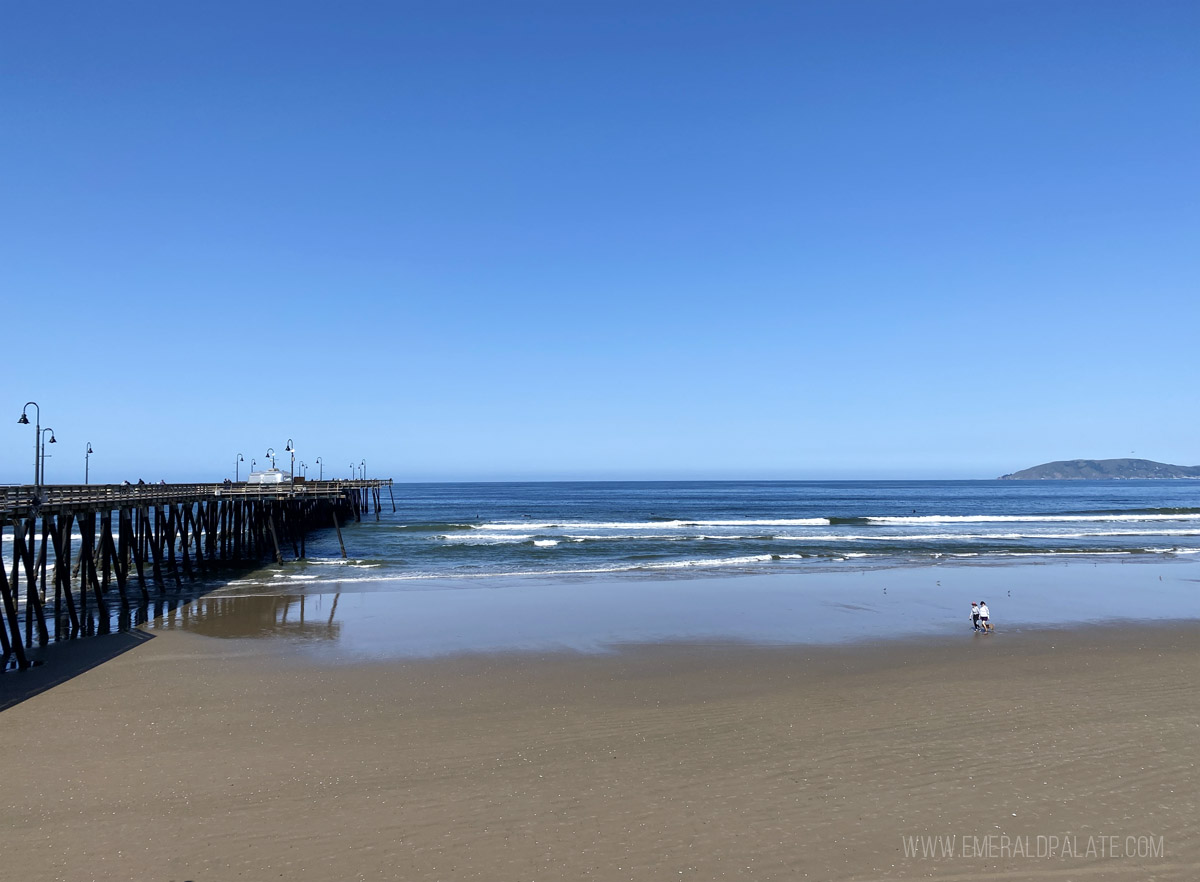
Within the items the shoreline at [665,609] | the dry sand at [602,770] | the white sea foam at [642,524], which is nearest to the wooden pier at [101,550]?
the shoreline at [665,609]

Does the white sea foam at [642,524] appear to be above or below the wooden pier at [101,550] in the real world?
below

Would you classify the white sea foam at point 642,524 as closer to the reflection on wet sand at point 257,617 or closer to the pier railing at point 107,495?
the pier railing at point 107,495

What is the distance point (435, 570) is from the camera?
29891 mm

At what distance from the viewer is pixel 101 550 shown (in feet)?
84.1

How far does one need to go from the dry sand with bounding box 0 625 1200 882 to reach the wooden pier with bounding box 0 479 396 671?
388 centimetres

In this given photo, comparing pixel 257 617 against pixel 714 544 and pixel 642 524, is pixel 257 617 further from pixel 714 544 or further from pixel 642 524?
pixel 642 524

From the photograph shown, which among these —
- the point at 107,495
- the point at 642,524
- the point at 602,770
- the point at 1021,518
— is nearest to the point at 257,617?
the point at 107,495

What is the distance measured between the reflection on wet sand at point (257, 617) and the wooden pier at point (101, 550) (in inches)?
67.0

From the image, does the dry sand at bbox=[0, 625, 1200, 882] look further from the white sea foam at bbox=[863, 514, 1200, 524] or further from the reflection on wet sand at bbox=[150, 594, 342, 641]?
the white sea foam at bbox=[863, 514, 1200, 524]

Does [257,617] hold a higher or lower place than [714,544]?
higher

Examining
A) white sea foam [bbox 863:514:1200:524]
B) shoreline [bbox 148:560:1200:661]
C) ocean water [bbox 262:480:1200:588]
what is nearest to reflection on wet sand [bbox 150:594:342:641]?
shoreline [bbox 148:560:1200:661]

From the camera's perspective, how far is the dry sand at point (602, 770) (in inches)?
281

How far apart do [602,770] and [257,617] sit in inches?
565

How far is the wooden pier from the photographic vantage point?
53.0 ft
